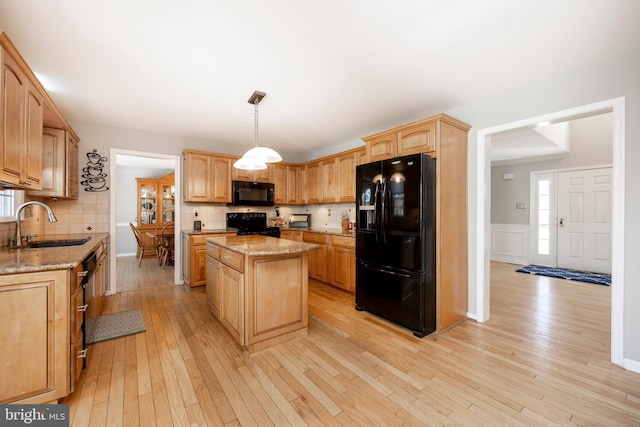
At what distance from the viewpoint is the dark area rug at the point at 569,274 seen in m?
4.74

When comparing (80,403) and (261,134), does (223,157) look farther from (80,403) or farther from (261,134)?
(80,403)

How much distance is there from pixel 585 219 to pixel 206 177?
7.60 meters

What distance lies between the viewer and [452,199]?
292 centimetres

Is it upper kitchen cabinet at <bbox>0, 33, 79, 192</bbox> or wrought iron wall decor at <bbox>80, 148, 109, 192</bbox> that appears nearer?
upper kitchen cabinet at <bbox>0, 33, 79, 192</bbox>

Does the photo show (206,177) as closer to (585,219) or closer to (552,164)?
(552,164)

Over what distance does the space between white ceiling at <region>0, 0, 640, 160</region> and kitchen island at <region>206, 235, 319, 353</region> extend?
1.66m

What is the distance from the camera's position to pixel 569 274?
5.23 m

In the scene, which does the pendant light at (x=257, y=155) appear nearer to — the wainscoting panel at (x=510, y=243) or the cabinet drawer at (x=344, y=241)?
the cabinet drawer at (x=344, y=241)

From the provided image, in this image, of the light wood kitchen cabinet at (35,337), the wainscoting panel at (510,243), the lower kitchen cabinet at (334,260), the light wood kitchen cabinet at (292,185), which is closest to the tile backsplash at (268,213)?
the light wood kitchen cabinet at (292,185)

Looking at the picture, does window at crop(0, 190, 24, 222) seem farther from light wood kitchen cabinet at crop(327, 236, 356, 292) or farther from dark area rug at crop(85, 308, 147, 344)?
light wood kitchen cabinet at crop(327, 236, 356, 292)

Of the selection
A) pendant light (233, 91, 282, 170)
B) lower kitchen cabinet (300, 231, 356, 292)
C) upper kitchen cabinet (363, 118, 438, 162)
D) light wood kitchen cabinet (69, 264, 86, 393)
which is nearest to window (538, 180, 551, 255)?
lower kitchen cabinet (300, 231, 356, 292)

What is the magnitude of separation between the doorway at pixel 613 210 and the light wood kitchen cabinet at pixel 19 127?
4.00 m

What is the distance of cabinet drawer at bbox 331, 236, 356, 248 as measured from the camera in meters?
3.94

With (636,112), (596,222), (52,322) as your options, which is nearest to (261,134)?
(52,322)
